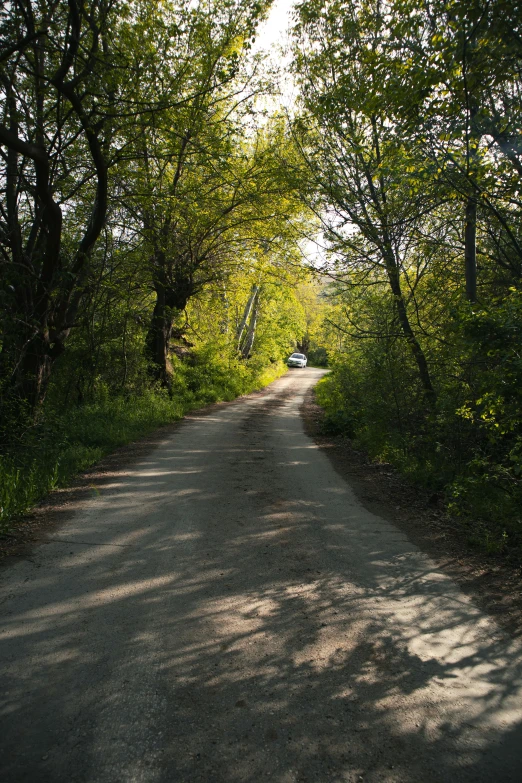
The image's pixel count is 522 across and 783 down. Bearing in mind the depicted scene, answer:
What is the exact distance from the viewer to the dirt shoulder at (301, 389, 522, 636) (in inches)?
162

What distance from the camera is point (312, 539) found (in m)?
5.26

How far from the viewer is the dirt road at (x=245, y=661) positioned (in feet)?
7.72

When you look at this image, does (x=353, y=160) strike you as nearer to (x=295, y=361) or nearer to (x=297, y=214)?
(x=297, y=214)

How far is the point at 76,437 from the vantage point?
9281mm

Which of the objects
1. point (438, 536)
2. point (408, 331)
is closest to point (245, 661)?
point (438, 536)

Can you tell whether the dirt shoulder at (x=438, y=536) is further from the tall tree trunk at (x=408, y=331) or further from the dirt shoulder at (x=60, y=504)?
the dirt shoulder at (x=60, y=504)

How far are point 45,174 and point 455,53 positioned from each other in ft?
19.4

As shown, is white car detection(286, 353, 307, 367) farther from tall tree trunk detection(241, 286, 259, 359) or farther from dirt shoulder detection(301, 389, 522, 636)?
dirt shoulder detection(301, 389, 522, 636)

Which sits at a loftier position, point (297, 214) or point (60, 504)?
point (297, 214)

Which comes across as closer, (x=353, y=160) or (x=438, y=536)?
(x=438, y=536)

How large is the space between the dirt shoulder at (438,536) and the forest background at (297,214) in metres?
0.31

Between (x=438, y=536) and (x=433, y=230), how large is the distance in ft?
19.2

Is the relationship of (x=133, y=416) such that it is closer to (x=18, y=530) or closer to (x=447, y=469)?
(x=18, y=530)

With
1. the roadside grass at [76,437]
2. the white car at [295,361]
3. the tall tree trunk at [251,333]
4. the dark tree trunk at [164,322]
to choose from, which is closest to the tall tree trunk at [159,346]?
the dark tree trunk at [164,322]
